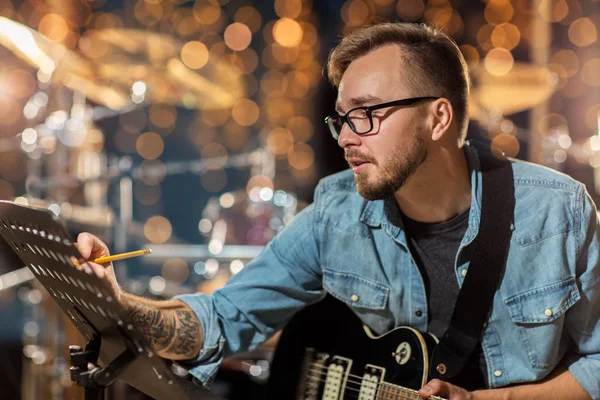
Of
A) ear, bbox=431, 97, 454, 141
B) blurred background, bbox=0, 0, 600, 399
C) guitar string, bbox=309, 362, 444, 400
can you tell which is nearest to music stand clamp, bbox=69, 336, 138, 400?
guitar string, bbox=309, 362, 444, 400

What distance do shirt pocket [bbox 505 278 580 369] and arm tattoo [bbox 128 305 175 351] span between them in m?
0.74

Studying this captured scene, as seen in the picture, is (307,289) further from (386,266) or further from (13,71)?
(13,71)

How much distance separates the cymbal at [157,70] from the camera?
10.0 ft

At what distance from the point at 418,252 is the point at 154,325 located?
627mm

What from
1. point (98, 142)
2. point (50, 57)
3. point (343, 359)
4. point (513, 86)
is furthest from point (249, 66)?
point (343, 359)

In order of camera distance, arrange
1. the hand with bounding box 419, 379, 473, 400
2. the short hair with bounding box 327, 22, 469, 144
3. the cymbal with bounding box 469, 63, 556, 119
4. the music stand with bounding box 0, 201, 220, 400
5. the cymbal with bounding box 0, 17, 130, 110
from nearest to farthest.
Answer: the music stand with bounding box 0, 201, 220, 400
the hand with bounding box 419, 379, 473, 400
the short hair with bounding box 327, 22, 469, 144
the cymbal with bounding box 0, 17, 130, 110
the cymbal with bounding box 469, 63, 556, 119

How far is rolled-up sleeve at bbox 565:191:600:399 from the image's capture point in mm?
1324

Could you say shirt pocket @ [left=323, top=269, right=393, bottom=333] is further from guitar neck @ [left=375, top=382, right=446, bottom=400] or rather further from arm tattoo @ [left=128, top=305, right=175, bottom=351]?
arm tattoo @ [left=128, top=305, right=175, bottom=351]

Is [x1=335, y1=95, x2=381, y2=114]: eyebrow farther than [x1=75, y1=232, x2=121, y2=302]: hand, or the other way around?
[x1=335, y1=95, x2=381, y2=114]: eyebrow

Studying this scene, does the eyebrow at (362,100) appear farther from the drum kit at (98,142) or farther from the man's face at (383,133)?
the drum kit at (98,142)

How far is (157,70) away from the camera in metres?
3.19

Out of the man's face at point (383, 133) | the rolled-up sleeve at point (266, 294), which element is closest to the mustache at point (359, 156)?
the man's face at point (383, 133)

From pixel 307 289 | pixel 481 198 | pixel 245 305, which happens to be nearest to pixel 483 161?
pixel 481 198

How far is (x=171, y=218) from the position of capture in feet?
13.9
